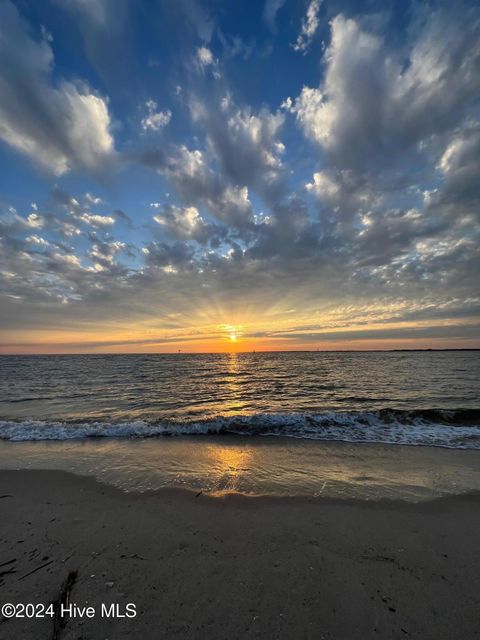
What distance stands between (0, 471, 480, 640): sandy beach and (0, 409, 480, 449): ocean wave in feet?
15.1

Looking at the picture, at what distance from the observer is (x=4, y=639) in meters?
2.66

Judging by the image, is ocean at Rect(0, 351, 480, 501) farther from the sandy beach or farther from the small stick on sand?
the small stick on sand

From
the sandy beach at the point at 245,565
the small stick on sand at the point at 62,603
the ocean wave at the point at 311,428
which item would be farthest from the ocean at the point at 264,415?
the small stick on sand at the point at 62,603

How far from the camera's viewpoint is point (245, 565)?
3617 millimetres

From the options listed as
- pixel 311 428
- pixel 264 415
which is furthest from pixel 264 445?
pixel 264 415

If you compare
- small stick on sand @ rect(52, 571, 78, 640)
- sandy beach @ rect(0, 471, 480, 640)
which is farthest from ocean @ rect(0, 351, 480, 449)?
small stick on sand @ rect(52, 571, 78, 640)

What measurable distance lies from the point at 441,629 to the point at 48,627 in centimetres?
406

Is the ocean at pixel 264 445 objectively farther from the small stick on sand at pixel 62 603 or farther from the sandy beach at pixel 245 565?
the small stick on sand at pixel 62 603

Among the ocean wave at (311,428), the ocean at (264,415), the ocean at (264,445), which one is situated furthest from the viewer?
the ocean at (264,415)

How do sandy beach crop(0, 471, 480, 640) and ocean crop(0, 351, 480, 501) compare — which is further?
ocean crop(0, 351, 480, 501)

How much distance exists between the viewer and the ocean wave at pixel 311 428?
32.1 feet

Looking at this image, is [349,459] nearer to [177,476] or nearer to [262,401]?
[177,476]

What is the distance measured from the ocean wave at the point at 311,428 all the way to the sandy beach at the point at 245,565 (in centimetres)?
459

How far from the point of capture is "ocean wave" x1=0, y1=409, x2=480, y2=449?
9789 millimetres
